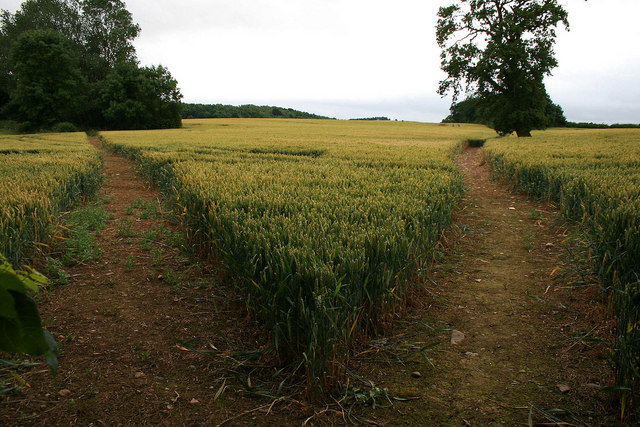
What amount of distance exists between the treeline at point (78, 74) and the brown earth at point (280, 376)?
157 feet

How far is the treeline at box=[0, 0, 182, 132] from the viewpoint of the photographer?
145 ft

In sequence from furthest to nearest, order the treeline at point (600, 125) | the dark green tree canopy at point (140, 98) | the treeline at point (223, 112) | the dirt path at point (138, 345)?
1. the treeline at point (223, 112)
2. the treeline at point (600, 125)
3. the dark green tree canopy at point (140, 98)
4. the dirt path at point (138, 345)

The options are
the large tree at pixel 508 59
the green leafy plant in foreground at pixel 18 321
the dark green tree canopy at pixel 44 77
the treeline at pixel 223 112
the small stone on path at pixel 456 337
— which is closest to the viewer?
the green leafy plant in foreground at pixel 18 321

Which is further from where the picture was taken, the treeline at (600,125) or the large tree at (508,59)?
the treeline at (600,125)

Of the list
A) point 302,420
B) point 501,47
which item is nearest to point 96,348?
point 302,420

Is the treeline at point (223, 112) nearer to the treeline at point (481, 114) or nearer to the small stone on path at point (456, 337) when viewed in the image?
the treeline at point (481, 114)

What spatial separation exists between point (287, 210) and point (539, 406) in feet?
9.54

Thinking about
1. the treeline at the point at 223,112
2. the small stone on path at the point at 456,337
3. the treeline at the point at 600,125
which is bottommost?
the small stone on path at the point at 456,337

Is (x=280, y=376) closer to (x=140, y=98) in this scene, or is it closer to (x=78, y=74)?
(x=140, y=98)

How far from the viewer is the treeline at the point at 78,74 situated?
4412 centimetres

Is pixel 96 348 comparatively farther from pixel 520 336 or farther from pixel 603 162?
pixel 603 162

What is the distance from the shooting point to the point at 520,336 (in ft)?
10.7

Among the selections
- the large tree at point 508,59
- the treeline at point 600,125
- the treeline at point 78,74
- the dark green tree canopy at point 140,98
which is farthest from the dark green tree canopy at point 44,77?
the treeline at point 600,125

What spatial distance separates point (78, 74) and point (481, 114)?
54.2 metres
